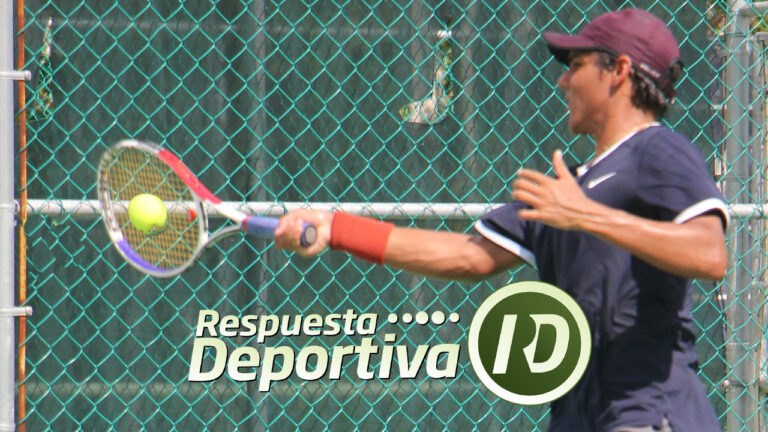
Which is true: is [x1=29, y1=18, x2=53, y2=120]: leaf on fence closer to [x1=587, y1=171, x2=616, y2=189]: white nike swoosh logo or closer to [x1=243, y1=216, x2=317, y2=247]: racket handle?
[x1=243, y1=216, x2=317, y2=247]: racket handle

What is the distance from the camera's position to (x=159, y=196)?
10.7ft

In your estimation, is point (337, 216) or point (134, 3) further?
point (134, 3)

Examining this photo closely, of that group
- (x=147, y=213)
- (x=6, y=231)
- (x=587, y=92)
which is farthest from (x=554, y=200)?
(x=6, y=231)

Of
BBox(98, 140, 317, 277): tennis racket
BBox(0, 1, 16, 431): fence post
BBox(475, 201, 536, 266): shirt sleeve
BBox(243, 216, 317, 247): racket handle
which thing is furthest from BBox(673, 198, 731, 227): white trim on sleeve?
BBox(0, 1, 16, 431): fence post

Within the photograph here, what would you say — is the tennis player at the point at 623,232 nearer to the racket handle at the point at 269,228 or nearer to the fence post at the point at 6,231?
the racket handle at the point at 269,228

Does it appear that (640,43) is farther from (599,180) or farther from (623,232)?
(623,232)

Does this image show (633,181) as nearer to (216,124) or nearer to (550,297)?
(550,297)

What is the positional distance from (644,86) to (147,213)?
1391mm

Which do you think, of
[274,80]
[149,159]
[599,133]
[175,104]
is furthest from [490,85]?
[599,133]

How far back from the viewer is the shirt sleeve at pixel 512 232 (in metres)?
2.36

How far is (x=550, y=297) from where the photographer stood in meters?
2.36

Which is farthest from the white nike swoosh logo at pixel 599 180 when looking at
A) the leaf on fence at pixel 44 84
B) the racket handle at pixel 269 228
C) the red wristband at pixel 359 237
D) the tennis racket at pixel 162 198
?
the leaf on fence at pixel 44 84

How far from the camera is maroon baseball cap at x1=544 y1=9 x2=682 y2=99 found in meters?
2.19

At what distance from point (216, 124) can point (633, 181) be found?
2220 mm
